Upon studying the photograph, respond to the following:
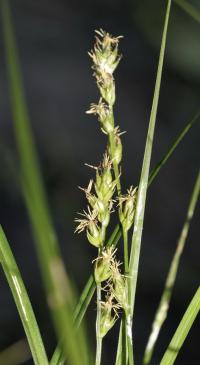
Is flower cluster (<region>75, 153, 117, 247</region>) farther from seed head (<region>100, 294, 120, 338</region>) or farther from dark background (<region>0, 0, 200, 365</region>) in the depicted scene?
dark background (<region>0, 0, 200, 365</region>)

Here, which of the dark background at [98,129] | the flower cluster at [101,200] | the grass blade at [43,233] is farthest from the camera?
the dark background at [98,129]

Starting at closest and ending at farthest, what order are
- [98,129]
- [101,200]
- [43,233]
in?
[43,233] → [101,200] → [98,129]

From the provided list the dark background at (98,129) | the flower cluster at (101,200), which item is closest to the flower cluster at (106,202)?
the flower cluster at (101,200)

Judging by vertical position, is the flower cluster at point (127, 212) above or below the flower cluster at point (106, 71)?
below

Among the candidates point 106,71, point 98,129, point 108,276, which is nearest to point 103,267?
point 108,276

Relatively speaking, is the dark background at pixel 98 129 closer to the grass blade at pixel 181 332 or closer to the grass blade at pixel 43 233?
the grass blade at pixel 181 332

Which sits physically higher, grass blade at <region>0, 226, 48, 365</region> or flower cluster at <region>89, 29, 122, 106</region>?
flower cluster at <region>89, 29, 122, 106</region>

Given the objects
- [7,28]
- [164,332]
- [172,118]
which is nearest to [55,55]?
[172,118]

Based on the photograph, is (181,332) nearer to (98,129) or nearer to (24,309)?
(24,309)

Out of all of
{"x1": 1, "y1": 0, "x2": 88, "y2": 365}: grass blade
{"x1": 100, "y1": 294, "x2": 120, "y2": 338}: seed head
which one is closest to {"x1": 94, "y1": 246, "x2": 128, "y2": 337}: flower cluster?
{"x1": 100, "y1": 294, "x2": 120, "y2": 338}: seed head
